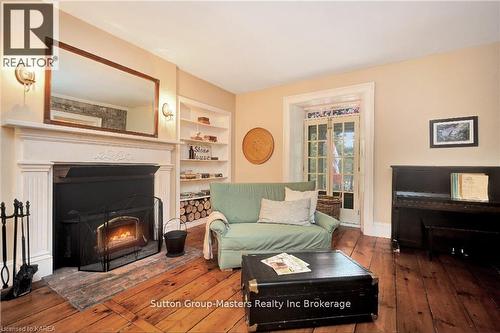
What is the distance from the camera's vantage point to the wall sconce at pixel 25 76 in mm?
1946

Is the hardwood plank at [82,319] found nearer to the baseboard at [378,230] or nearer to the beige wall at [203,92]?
the beige wall at [203,92]

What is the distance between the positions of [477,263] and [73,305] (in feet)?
12.8

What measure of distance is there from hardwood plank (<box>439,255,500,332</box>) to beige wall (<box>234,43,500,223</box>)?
1.08 meters

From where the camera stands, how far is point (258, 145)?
4469 millimetres

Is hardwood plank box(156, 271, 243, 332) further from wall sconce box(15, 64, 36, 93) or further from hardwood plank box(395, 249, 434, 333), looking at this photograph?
wall sconce box(15, 64, 36, 93)

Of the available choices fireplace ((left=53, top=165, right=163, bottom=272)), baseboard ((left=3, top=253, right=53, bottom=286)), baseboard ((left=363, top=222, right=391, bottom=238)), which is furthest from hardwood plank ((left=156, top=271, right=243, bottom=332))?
baseboard ((left=363, top=222, right=391, bottom=238))

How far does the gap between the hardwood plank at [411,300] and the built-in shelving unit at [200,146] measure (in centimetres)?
294

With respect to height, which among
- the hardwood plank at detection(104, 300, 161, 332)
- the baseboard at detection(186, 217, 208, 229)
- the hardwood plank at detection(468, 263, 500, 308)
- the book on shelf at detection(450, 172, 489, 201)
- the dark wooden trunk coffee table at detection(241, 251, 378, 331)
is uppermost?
the book on shelf at detection(450, 172, 489, 201)

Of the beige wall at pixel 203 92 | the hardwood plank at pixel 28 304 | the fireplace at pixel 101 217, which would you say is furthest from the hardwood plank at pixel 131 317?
the beige wall at pixel 203 92

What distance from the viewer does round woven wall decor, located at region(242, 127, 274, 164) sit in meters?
4.36

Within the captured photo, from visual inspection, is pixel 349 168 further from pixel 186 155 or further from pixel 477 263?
pixel 186 155

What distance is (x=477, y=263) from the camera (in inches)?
95.9

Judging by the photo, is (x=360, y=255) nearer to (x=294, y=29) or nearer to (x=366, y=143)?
(x=366, y=143)

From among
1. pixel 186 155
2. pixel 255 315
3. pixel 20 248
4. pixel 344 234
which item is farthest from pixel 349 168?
pixel 20 248
